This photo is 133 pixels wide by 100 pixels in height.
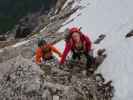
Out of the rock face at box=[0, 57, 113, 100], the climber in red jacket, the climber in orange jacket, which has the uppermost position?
the climber in orange jacket

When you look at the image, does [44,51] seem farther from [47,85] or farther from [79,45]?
[47,85]

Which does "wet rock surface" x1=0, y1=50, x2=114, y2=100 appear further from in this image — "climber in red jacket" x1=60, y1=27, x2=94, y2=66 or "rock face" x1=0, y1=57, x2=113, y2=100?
"climber in red jacket" x1=60, y1=27, x2=94, y2=66

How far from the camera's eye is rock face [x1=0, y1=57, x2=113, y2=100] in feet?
48.5

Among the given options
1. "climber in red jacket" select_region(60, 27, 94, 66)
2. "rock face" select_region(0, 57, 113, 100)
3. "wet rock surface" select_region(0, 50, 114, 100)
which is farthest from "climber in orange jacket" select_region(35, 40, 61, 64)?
"rock face" select_region(0, 57, 113, 100)

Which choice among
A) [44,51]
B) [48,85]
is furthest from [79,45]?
[48,85]

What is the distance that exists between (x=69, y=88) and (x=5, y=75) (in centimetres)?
257

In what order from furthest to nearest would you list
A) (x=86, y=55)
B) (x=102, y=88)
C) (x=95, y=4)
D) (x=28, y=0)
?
(x=28, y=0) < (x=95, y=4) < (x=86, y=55) < (x=102, y=88)

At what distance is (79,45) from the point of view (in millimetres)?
17531

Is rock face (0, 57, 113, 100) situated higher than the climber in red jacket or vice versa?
the climber in red jacket

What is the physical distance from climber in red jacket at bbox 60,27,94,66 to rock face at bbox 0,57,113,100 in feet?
3.61

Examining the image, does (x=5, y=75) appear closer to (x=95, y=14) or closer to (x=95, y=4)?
(x=95, y=14)

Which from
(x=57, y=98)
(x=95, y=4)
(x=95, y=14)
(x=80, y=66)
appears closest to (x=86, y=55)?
(x=80, y=66)

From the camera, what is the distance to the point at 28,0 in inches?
5655

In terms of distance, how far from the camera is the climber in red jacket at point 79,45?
1742cm
